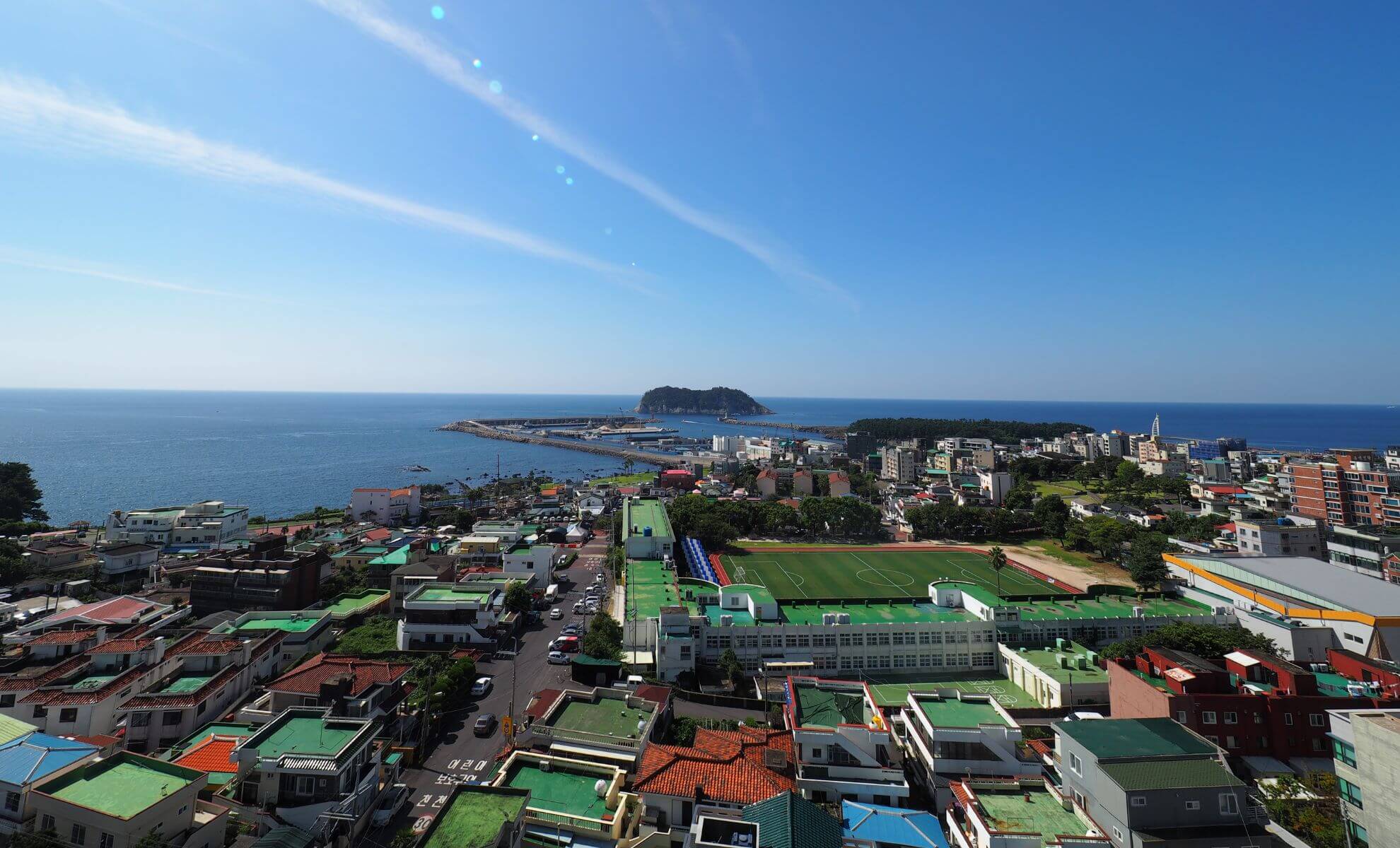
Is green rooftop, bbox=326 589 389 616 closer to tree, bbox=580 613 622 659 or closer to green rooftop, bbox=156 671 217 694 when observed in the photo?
green rooftop, bbox=156 671 217 694

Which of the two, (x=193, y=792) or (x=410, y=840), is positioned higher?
(x=193, y=792)

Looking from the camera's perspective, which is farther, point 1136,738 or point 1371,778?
point 1136,738

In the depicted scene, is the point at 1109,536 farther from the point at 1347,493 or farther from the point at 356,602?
the point at 356,602

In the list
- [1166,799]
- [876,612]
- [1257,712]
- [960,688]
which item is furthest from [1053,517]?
[1166,799]

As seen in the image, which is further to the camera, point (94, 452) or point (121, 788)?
point (94, 452)

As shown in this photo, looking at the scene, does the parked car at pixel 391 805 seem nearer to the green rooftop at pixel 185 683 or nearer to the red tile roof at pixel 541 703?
the red tile roof at pixel 541 703

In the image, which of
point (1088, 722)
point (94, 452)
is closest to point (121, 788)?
point (1088, 722)

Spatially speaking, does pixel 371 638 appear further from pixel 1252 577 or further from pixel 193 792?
pixel 1252 577

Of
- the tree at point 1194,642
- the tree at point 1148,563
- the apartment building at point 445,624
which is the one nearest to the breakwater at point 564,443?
the tree at point 1148,563
